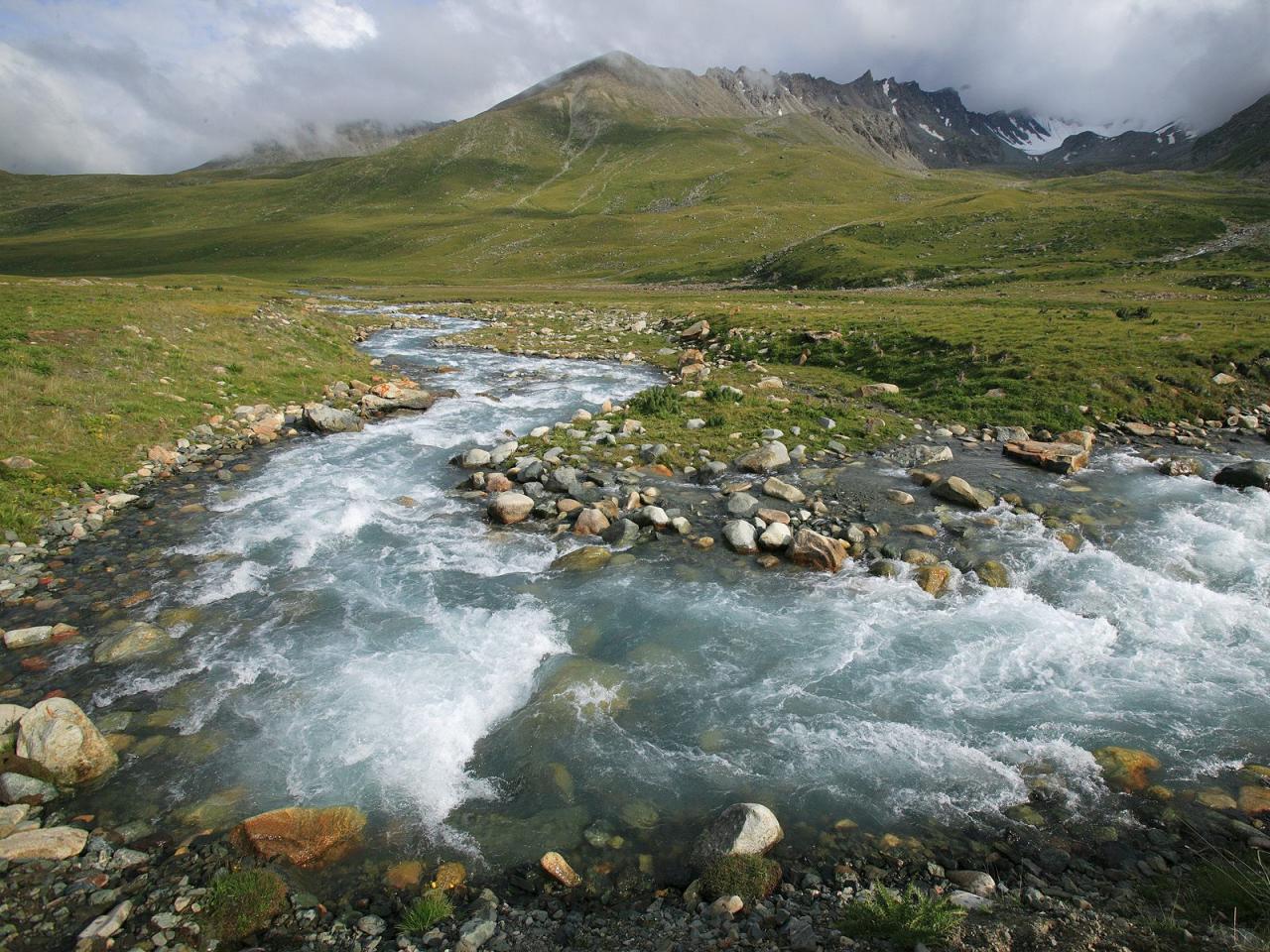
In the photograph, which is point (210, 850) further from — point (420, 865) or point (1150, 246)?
point (1150, 246)

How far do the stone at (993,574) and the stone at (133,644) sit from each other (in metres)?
15.8

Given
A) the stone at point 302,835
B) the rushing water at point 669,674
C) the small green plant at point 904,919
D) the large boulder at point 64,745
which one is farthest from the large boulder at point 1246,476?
→ the large boulder at point 64,745

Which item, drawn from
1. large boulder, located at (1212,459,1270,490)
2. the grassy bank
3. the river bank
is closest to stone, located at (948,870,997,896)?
the river bank

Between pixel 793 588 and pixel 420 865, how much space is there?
8.50 metres

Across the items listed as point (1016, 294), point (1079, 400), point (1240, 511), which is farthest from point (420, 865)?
point (1016, 294)

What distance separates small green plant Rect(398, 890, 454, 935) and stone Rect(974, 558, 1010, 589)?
11.6 metres

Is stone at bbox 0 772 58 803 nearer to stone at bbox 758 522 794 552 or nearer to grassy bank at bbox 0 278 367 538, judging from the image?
grassy bank at bbox 0 278 367 538

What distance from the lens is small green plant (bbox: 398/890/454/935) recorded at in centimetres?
621

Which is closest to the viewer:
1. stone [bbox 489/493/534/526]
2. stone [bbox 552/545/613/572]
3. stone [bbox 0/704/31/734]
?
stone [bbox 0/704/31/734]

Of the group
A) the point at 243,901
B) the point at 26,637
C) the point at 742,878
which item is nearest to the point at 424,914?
the point at 243,901

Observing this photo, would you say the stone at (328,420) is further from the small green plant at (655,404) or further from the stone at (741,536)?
the stone at (741,536)

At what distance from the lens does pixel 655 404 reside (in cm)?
2388

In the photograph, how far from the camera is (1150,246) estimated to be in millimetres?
84562

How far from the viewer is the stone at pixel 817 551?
1345cm
